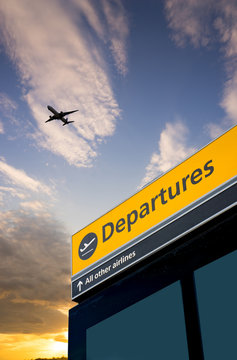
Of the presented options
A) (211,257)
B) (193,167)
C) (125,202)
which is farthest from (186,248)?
(125,202)

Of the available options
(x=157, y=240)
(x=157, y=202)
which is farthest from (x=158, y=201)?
(x=157, y=240)

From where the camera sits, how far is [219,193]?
13398 millimetres

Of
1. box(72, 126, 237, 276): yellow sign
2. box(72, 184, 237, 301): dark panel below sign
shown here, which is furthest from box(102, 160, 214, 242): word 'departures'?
box(72, 184, 237, 301): dark panel below sign

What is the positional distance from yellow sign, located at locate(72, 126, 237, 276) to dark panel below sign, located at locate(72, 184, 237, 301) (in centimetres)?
47

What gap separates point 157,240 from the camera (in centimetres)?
1479

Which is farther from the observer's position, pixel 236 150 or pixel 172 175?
pixel 172 175

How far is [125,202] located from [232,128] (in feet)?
20.1

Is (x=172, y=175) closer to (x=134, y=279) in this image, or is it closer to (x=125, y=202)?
(x=125, y=202)

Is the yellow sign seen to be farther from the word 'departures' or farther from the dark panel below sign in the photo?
the dark panel below sign

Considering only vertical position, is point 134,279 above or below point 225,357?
above

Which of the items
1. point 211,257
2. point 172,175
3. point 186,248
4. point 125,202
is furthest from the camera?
point 125,202

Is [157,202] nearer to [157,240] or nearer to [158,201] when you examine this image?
[158,201]

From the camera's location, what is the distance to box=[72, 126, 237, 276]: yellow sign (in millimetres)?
14039

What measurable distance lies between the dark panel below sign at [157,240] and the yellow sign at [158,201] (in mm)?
471
